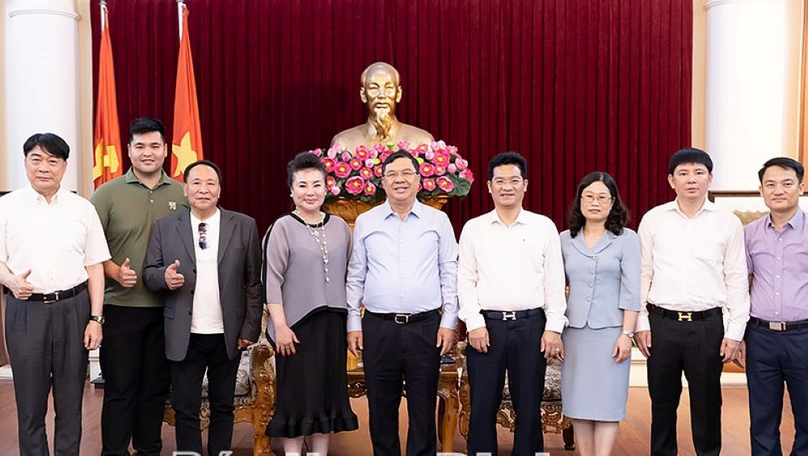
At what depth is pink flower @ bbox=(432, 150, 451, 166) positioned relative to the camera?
4.01m

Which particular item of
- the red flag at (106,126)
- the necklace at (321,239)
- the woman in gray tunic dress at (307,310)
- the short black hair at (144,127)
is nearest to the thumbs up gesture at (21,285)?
the short black hair at (144,127)

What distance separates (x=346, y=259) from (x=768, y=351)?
1.72 m

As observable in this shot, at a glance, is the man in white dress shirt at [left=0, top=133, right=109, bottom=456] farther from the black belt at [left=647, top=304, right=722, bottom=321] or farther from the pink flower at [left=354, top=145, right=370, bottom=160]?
the black belt at [left=647, top=304, right=722, bottom=321]

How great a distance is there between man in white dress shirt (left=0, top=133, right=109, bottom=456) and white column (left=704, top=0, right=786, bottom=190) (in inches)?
169

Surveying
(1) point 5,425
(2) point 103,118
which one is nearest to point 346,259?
(1) point 5,425

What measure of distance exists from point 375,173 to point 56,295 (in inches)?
66.9

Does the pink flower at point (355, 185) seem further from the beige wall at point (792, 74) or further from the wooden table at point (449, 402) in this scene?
the beige wall at point (792, 74)

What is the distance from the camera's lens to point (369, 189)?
393cm

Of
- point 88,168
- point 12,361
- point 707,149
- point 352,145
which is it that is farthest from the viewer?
point 88,168

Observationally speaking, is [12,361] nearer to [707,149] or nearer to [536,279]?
[536,279]

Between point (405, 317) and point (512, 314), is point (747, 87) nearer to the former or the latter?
point (512, 314)

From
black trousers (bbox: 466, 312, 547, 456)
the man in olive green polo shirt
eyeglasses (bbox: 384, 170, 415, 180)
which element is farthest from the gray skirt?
the man in olive green polo shirt

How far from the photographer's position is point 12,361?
285 centimetres

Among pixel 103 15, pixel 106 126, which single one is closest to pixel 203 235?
pixel 106 126
